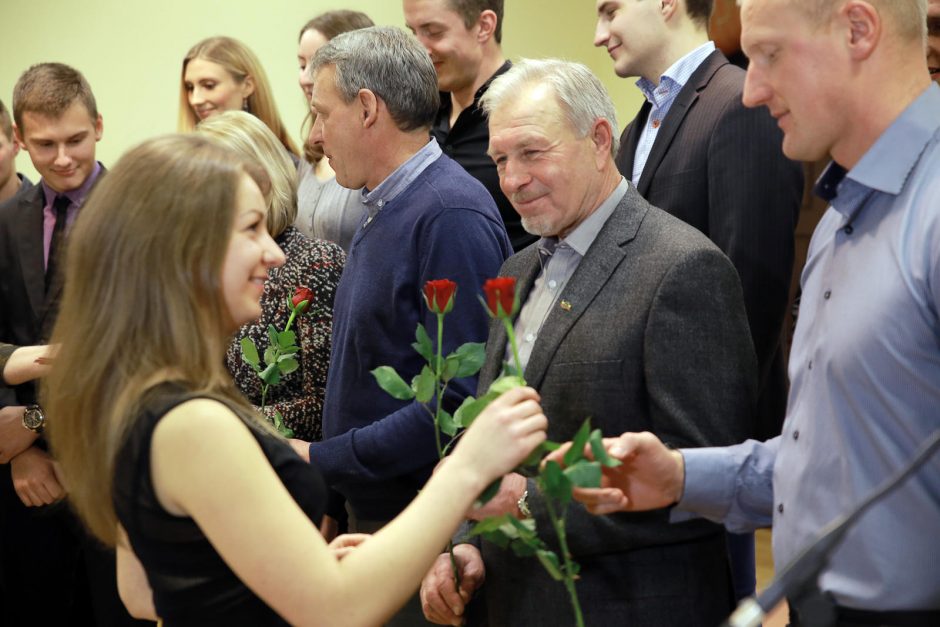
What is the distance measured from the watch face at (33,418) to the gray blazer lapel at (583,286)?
1.69 meters

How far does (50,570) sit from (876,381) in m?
2.65

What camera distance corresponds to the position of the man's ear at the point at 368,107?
256cm

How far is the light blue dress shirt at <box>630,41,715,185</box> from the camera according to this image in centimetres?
265

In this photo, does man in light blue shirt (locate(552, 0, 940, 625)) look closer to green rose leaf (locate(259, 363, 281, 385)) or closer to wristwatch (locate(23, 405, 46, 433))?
green rose leaf (locate(259, 363, 281, 385))

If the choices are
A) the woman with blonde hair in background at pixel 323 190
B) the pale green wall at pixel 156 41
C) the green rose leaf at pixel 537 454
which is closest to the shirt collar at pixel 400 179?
the woman with blonde hair in background at pixel 323 190

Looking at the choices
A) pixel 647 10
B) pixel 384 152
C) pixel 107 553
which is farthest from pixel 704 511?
pixel 107 553

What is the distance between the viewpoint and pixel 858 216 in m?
1.50

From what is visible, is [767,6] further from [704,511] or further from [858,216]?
[704,511]

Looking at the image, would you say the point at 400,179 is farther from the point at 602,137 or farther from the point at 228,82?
the point at 228,82

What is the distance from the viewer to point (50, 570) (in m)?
3.36

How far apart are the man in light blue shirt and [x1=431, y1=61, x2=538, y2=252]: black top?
1.44m

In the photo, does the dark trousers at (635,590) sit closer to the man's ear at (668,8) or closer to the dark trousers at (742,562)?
the dark trousers at (742,562)

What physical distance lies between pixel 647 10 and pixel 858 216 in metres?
1.36

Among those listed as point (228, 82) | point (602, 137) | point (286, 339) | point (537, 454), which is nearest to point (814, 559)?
point (537, 454)
